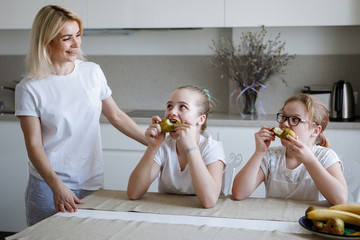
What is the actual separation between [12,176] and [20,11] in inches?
46.6

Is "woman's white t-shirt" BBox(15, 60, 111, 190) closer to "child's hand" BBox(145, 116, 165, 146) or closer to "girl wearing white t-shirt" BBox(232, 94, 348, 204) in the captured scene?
"child's hand" BBox(145, 116, 165, 146)

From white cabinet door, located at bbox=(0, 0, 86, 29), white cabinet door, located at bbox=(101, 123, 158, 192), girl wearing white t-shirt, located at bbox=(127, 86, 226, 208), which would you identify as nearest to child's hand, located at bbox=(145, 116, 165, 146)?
girl wearing white t-shirt, located at bbox=(127, 86, 226, 208)

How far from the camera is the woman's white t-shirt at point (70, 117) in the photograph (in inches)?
77.4

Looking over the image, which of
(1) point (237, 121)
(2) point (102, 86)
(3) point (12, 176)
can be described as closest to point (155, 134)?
(2) point (102, 86)

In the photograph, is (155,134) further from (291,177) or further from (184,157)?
(291,177)

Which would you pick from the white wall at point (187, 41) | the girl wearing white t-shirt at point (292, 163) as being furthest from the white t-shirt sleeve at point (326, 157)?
the white wall at point (187, 41)

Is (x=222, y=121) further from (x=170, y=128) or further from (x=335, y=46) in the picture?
(x=170, y=128)

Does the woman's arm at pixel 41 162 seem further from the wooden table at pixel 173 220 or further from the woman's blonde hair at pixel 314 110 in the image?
the woman's blonde hair at pixel 314 110

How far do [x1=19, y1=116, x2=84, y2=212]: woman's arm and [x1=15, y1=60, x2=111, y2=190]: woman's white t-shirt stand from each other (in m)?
0.04

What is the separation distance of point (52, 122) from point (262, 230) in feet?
3.12

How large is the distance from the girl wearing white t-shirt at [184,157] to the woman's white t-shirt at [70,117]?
314 millimetres

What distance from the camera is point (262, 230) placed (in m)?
1.46

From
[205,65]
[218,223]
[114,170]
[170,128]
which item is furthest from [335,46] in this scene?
[218,223]

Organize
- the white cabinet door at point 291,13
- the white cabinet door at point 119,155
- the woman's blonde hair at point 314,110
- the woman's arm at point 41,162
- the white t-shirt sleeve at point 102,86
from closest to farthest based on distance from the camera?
the woman's arm at point 41,162 < the woman's blonde hair at point 314,110 < the white t-shirt sleeve at point 102,86 < the white cabinet door at point 291,13 < the white cabinet door at point 119,155
